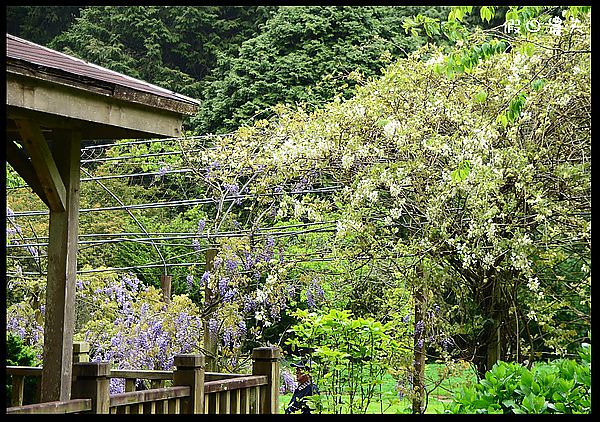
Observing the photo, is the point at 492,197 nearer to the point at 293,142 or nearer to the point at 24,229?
the point at 293,142

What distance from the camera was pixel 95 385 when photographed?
128 inches

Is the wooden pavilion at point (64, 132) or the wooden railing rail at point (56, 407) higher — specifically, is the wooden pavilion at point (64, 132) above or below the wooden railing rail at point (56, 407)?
above

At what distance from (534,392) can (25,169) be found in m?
2.37

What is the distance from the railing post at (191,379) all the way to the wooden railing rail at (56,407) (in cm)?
58

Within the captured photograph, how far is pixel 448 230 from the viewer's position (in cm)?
571

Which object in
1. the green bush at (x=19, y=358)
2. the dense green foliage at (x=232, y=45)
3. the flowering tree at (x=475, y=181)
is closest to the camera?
the flowering tree at (x=475, y=181)

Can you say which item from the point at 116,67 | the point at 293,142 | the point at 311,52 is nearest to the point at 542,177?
the point at 293,142

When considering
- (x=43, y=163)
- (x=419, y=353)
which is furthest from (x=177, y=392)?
(x=419, y=353)

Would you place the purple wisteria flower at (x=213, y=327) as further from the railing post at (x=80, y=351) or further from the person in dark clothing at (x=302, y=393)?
the railing post at (x=80, y=351)

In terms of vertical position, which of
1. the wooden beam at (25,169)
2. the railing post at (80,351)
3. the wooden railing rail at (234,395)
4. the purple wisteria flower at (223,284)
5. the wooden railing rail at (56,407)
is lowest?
the wooden railing rail at (234,395)

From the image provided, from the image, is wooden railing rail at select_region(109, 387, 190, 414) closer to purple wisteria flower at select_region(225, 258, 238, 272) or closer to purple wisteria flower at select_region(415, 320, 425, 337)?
purple wisteria flower at select_region(415, 320, 425, 337)

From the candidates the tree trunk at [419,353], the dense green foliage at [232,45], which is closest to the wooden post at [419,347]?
the tree trunk at [419,353]

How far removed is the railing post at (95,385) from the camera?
3.24 metres

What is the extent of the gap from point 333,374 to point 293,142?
187cm
